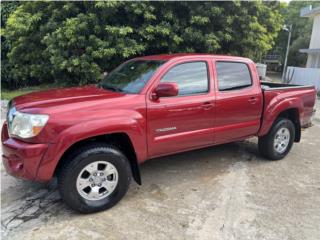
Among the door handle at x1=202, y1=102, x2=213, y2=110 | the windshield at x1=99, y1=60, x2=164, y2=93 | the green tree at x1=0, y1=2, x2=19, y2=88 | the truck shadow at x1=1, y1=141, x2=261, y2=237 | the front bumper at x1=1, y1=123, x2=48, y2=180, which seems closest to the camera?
the front bumper at x1=1, y1=123, x2=48, y2=180

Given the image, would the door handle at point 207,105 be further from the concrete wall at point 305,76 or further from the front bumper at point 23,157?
the concrete wall at point 305,76

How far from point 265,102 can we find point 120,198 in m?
2.79

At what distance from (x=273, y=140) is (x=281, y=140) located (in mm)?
269

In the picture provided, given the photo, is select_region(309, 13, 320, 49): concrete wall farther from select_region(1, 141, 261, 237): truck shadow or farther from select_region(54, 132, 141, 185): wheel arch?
select_region(54, 132, 141, 185): wheel arch

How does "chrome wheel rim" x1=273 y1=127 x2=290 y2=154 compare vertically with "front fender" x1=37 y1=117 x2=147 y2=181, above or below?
below

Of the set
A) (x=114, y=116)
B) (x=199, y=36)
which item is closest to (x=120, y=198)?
(x=114, y=116)

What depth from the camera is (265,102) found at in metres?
4.78

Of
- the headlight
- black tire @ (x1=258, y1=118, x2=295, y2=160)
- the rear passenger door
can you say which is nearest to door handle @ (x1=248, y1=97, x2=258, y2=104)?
the rear passenger door

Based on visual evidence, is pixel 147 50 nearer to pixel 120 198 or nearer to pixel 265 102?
pixel 265 102

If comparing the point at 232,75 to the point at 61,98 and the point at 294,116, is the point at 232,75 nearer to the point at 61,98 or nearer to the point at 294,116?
the point at 294,116

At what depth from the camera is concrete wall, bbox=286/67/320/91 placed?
16.3m

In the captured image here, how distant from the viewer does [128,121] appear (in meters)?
3.39

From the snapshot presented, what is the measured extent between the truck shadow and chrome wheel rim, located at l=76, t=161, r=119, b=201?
1.01 feet

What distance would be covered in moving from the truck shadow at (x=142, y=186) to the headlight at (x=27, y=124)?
92 cm
